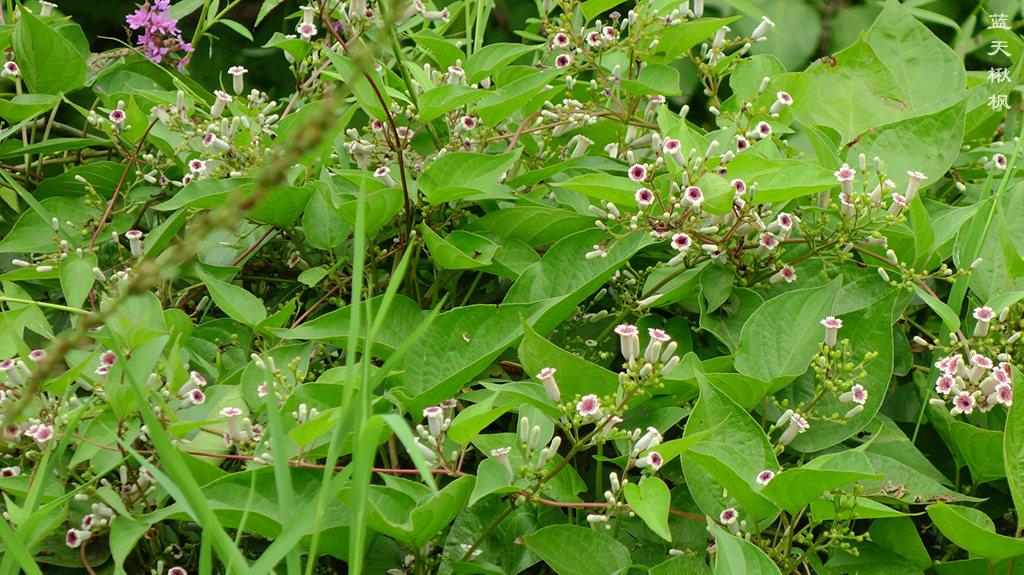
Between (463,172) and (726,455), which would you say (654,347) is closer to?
(726,455)

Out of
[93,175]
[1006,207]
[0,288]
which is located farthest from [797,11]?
[0,288]

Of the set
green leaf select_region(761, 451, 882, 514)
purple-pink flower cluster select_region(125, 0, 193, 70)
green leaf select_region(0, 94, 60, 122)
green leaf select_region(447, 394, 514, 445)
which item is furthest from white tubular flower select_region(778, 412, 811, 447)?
purple-pink flower cluster select_region(125, 0, 193, 70)

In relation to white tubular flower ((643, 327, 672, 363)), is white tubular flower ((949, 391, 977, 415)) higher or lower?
lower

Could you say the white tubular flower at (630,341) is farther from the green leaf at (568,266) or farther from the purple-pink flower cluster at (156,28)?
the purple-pink flower cluster at (156,28)

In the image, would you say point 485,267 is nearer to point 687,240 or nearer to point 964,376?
point 687,240

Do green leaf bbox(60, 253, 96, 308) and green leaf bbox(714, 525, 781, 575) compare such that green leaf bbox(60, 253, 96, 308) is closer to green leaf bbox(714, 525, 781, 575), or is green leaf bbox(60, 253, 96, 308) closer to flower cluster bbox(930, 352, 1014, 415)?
green leaf bbox(714, 525, 781, 575)

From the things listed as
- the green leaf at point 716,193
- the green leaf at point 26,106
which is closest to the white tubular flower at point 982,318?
the green leaf at point 716,193

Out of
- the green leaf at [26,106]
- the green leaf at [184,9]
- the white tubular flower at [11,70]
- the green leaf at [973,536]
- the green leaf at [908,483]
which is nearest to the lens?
the green leaf at [973,536]
